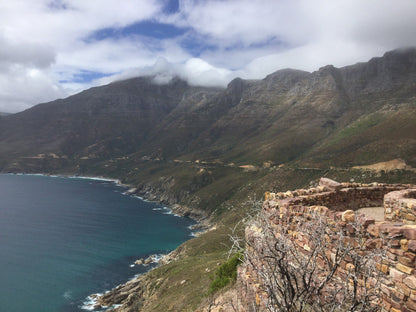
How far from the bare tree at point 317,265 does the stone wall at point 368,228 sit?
6 cm

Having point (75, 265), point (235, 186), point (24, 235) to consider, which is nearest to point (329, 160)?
point (235, 186)

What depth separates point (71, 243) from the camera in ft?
232

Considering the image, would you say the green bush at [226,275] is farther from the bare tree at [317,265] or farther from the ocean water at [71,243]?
the ocean water at [71,243]

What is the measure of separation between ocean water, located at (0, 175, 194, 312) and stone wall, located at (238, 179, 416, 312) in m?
45.8

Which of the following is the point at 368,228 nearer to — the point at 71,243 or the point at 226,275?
the point at 226,275

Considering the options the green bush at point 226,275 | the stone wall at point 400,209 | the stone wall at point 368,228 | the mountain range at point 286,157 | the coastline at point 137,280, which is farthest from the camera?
the coastline at point 137,280

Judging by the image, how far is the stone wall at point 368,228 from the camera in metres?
4.91

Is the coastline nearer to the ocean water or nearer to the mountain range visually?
the mountain range

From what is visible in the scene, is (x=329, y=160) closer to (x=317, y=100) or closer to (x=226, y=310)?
(x=226, y=310)

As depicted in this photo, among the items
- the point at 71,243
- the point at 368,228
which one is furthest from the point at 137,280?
the point at 368,228

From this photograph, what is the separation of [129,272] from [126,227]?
35125 mm

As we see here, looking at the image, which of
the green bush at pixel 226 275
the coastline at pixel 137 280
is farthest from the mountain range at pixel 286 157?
the green bush at pixel 226 275

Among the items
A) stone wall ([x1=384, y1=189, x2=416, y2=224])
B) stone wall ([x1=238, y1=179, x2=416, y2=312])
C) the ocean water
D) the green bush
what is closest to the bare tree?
stone wall ([x1=238, y1=179, x2=416, y2=312])

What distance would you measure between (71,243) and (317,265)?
258 ft
